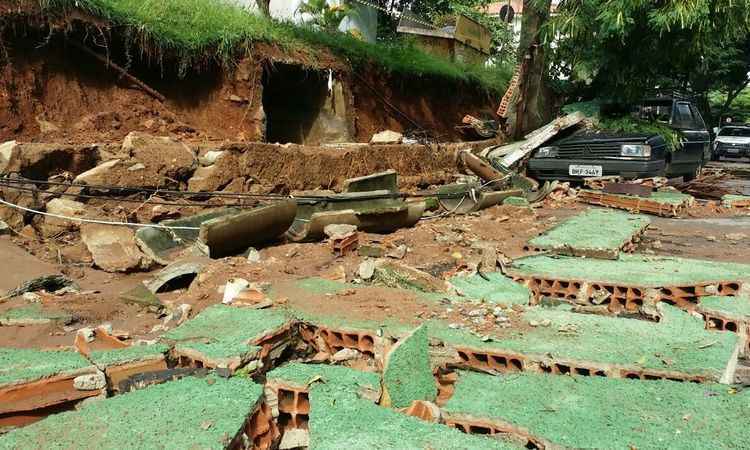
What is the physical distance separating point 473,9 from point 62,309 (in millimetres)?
23731

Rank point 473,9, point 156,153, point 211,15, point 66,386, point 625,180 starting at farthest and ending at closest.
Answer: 1. point 473,9
2. point 625,180
3. point 211,15
4. point 156,153
5. point 66,386

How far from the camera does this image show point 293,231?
7.37m

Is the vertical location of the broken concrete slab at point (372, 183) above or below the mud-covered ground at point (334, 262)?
above

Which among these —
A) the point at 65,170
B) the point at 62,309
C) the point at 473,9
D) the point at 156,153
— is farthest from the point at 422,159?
the point at 473,9

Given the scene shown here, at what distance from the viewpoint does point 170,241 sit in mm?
6707

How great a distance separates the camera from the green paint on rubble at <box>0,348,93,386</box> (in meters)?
2.78

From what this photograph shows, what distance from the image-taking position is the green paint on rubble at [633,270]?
15.0 ft

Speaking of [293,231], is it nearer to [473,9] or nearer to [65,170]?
[65,170]

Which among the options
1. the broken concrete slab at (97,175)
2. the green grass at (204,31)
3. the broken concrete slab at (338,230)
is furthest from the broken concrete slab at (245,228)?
the green grass at (204,31)

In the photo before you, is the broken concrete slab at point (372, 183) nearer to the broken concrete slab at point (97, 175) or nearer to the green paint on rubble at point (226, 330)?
the broken concrete slab at point (97, 175)

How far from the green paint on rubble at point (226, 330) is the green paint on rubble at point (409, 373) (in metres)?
0.85

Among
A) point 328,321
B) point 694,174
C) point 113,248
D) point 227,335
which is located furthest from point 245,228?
point 694,174

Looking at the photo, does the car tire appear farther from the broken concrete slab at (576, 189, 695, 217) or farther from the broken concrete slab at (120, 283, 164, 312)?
the broken concrete slab at (120, 283, 164, 312)

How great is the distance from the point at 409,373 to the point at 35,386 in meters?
1.78
